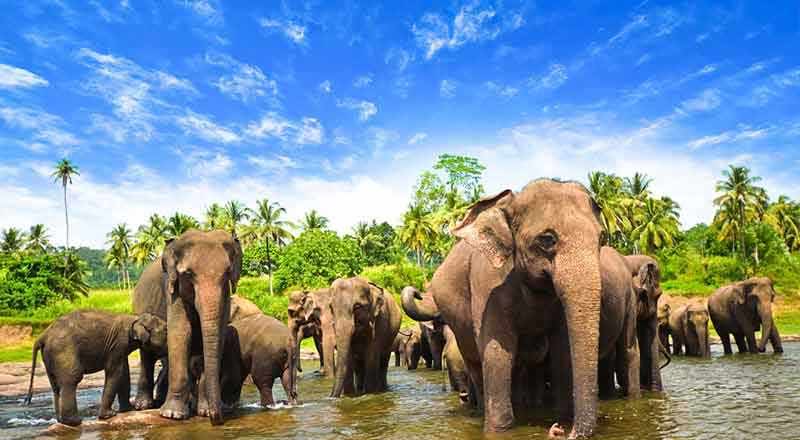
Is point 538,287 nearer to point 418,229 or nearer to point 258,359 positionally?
point 258,359

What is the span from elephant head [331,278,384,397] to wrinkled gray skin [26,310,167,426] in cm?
331

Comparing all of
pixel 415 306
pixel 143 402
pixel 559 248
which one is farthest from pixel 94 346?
pixel 559 248

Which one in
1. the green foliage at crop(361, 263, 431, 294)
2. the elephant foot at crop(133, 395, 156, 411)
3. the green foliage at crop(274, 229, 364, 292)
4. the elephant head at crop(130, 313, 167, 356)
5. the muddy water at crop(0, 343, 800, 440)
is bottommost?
the muddy water at crop(0, 343, 800, 440)

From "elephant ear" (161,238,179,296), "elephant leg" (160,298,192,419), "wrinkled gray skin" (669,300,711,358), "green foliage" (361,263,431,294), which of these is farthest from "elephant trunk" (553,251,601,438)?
"green foliage" (361,263,431,294)

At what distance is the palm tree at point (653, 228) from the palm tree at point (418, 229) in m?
20.9

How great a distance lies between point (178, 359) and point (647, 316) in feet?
25.3

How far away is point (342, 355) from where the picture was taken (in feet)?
41.5

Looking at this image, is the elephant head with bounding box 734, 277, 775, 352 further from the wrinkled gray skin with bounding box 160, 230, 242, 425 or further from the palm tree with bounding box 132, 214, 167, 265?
the palm tree with bounding box 132, 214, 167, 265

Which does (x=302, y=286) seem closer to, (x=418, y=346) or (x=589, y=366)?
(x=418, y=346)

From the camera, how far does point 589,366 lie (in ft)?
18.7

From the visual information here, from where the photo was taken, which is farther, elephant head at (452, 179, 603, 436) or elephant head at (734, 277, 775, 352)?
elephant head at (734, 277, 775, 352)

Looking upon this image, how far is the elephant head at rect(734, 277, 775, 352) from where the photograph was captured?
858 inches

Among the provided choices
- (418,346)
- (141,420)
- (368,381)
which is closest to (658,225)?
(418,346)

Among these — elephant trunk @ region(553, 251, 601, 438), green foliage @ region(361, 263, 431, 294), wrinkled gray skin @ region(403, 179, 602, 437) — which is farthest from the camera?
green foliage @ region(361, 263, 431, 294)
